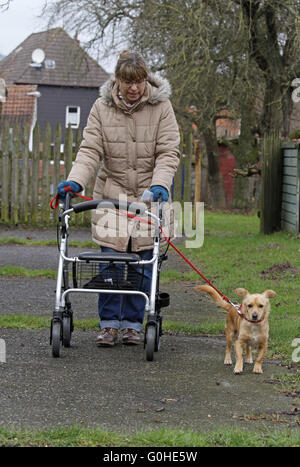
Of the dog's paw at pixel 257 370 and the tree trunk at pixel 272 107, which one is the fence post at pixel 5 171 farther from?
the dog's paw at pixel 257 370

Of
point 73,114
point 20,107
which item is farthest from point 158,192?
point 73,114

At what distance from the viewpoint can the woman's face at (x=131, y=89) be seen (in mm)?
5562

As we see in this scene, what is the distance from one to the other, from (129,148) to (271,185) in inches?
362

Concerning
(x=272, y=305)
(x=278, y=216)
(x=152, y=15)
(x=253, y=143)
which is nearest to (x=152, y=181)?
(x=272, y=305)

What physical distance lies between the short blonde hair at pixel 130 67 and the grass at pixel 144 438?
8.92 feet

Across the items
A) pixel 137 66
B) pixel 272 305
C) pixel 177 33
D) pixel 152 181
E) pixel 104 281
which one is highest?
pixel 177 33

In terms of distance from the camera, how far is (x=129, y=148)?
5754mm

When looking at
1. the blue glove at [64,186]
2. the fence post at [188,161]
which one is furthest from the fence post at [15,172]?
the blue glove at [64,186]

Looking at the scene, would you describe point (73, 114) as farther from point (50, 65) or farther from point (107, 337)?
point (107, 337)

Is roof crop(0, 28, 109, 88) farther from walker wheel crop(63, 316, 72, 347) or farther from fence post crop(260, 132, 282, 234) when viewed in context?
walker wheel crop(63, 316, 72, 347)
